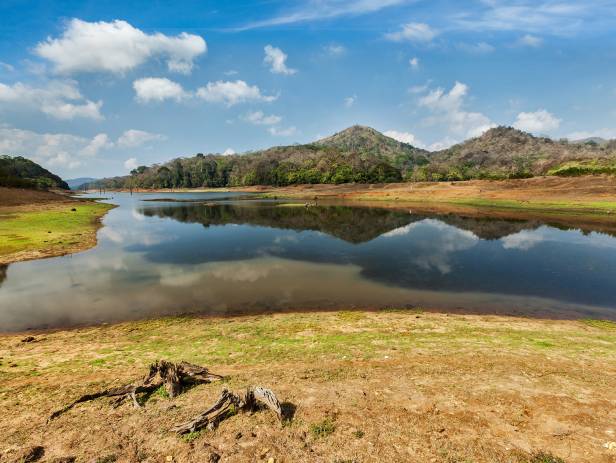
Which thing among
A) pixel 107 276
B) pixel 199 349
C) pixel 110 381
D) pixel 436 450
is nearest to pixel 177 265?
pixel 107 276

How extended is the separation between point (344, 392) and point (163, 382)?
564 cm

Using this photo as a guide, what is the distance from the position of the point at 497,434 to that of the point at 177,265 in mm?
27542

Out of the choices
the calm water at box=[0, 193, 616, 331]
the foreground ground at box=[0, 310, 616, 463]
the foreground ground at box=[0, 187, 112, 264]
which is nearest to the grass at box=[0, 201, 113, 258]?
the foreground ground at box=[0, 187, 112, 264]

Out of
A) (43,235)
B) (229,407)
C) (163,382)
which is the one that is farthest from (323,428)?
(43,235)

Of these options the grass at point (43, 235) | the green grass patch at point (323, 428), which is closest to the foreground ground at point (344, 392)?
the green grass patch at point (323, 428)

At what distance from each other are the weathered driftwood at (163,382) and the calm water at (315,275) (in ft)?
29.1

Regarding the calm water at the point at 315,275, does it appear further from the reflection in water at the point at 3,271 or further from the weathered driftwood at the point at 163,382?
the weathered driftwood at the point at 163,382

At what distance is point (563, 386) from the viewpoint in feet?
31.5

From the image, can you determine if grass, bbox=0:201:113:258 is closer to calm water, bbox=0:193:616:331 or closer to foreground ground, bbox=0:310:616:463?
calm water, bbox=0:193:616:331

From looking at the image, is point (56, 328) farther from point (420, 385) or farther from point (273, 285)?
point (420, 385)

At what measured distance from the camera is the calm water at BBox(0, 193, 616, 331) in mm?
19703

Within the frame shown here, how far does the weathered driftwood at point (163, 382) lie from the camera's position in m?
9.30

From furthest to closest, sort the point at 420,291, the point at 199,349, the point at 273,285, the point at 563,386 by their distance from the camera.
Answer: the point at 273,285
the point at 420,291
the point at 199,349
the point at 563,386

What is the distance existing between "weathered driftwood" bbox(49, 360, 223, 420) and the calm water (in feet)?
29.1
